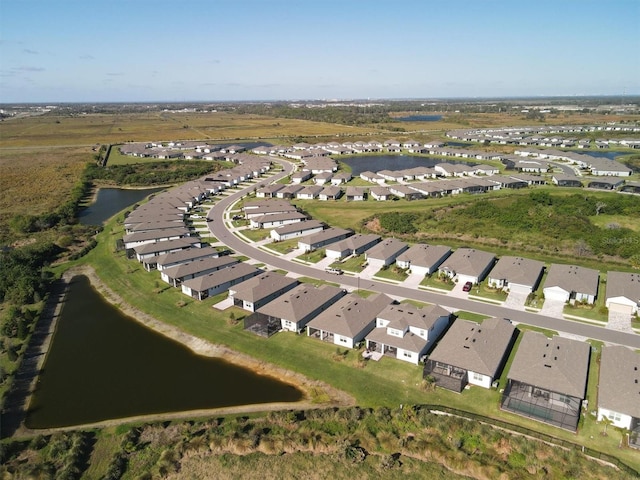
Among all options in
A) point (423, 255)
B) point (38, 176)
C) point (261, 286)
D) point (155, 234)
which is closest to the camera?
point (261, 286)

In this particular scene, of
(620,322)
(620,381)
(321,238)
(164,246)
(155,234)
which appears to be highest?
(155,234)

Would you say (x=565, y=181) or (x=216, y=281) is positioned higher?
(x=565, y=181)

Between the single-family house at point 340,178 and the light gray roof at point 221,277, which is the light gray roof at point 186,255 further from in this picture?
the single-family house at point 340,178

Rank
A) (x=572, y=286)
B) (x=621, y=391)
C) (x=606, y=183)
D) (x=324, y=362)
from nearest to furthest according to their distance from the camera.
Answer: (x=621, y=391), (x=324, y=362), (x=572, y=286), (x=606, y=183)

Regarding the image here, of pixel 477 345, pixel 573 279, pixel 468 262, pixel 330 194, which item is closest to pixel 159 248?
pixel 468 262

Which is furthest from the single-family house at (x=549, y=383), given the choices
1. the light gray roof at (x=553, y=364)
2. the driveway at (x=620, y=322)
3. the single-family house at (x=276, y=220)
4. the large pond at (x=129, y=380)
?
the single-family house at (x=276, y=220)

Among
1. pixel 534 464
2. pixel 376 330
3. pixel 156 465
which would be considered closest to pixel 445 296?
pixel 376 330

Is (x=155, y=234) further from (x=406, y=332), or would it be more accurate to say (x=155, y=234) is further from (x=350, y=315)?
(x=406, y=332)
